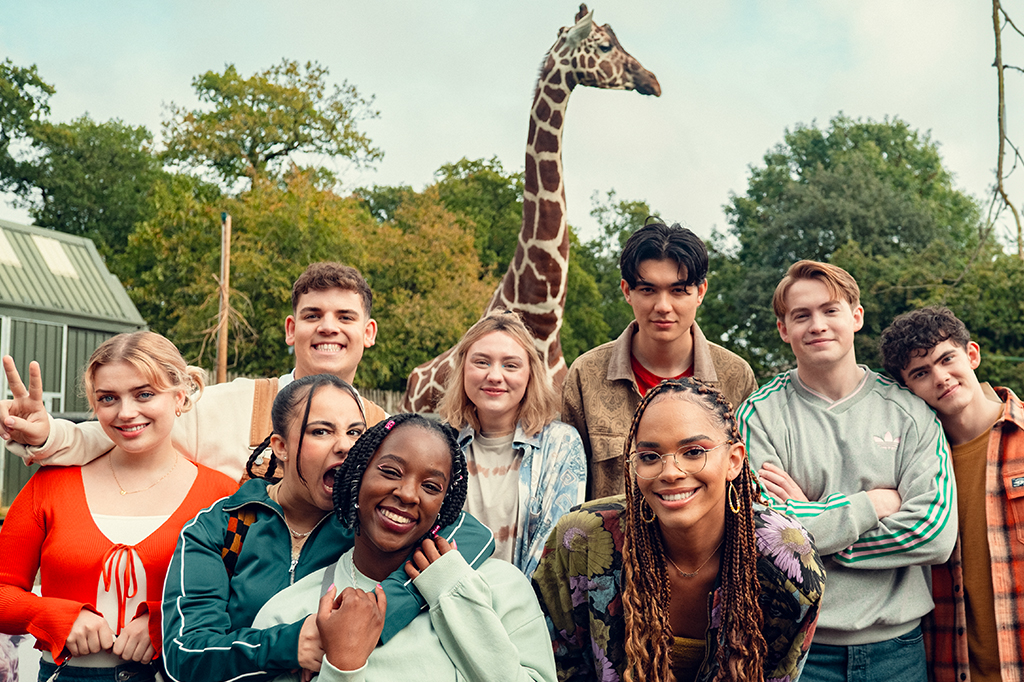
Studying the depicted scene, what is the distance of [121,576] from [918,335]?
2.83 meters

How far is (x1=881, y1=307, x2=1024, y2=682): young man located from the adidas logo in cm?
29

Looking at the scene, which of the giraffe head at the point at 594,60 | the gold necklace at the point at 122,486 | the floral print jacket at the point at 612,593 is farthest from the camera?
the giraffe head at the point at 594,60

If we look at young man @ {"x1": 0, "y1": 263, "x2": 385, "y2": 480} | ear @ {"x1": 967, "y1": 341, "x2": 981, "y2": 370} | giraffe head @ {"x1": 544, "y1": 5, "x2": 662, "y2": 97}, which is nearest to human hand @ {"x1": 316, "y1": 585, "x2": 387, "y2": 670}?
young man @ {"x1": 0, "y1": 263, "x2": 385, "y2": 480}

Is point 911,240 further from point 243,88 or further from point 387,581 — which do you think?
point 387,581

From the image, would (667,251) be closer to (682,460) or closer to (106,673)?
(682,460)

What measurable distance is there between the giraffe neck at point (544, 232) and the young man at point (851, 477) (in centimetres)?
322

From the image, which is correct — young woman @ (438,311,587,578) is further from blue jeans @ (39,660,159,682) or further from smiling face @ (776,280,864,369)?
blue jeans @ (39,660,159,682)

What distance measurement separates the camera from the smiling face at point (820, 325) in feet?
10.3

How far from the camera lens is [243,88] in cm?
2978

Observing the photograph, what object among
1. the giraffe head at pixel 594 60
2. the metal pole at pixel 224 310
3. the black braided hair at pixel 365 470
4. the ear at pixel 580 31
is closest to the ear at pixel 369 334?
the black braided hair at pixel 365 470

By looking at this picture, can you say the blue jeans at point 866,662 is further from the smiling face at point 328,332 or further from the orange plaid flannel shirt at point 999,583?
the smiling face at point 328,332

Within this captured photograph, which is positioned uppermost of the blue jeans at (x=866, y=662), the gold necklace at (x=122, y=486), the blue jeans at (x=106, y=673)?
the gold necklace at (x=122, y=486)

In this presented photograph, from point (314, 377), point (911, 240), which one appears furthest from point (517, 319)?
point (911, 240)

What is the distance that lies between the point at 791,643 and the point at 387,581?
1181 millimetres
